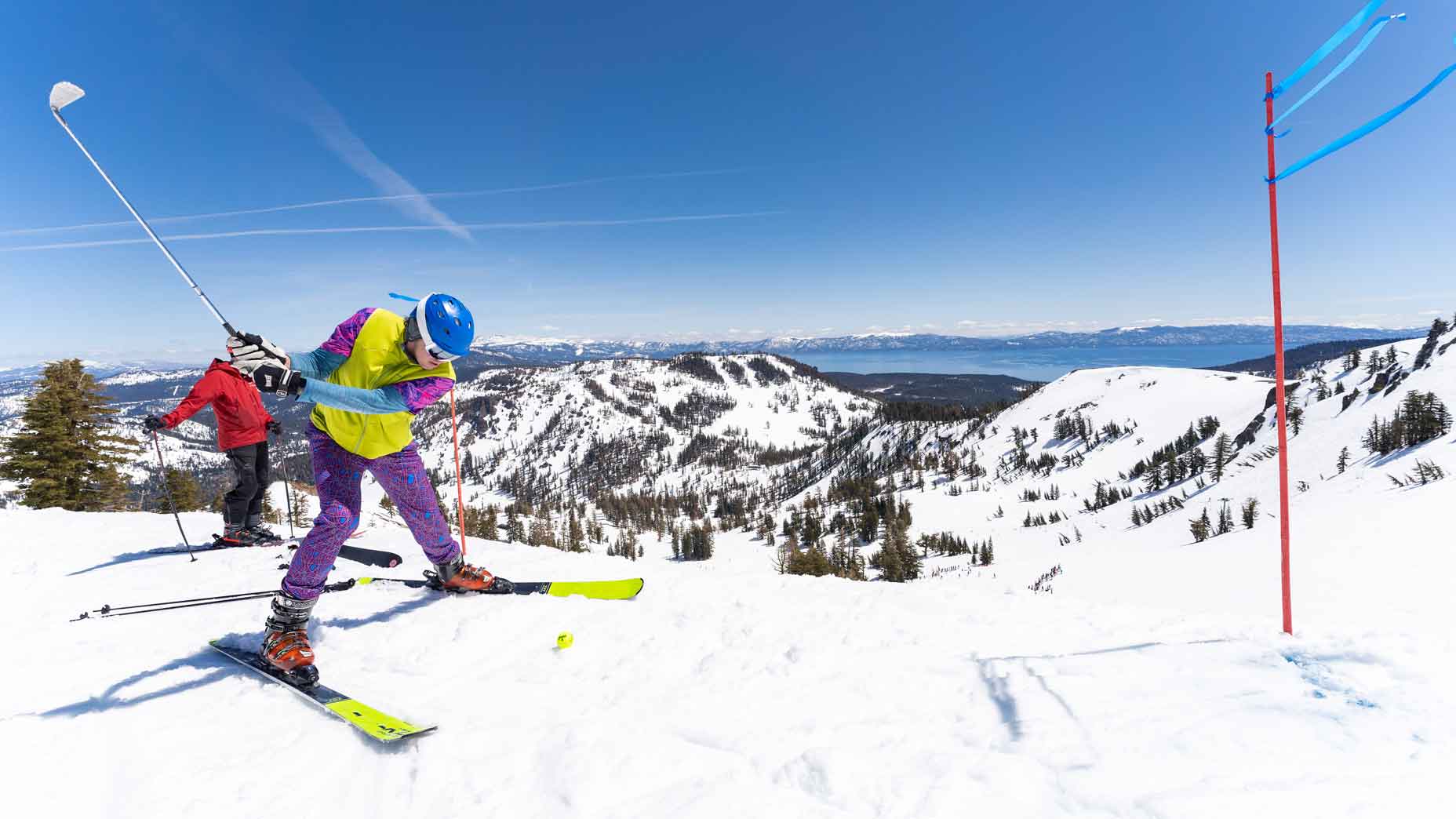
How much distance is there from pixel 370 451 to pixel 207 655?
2.39 metres

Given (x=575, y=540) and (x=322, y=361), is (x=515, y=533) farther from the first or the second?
(x=322, y=361)

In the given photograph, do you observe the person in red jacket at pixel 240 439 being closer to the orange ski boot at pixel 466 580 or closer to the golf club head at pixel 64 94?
the golf club head at pixel 64 94

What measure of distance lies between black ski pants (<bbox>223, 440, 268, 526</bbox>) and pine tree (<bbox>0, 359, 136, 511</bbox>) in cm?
2064

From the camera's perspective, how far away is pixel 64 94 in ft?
15.3

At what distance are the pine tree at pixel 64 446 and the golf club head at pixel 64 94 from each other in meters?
26.6

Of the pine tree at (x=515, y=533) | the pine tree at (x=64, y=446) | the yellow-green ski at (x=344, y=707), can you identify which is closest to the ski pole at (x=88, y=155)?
the yellow-green ski at (x=344, y=707)

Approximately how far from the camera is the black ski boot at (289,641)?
452 cm

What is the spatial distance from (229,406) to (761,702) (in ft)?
33.8

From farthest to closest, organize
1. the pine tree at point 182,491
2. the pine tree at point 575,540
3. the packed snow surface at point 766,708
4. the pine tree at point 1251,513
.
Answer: the pine tree at point 182,491 < the pine tree at point 575,540 < the pine tree at point 1251,513 < the packed snow surface at point 766,708

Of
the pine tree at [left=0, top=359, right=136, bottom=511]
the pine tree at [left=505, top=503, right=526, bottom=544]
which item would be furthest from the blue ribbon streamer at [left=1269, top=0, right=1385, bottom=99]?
the pine tree at [left=0, top=359, right=136, bottom=511]

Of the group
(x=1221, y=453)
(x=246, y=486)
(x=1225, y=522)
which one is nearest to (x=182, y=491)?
(x=246, y=486)

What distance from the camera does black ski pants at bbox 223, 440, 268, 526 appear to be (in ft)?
31.3

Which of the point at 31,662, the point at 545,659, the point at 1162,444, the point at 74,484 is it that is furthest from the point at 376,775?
the point at 1162,444

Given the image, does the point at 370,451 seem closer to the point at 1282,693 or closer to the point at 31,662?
the point at 31,662
